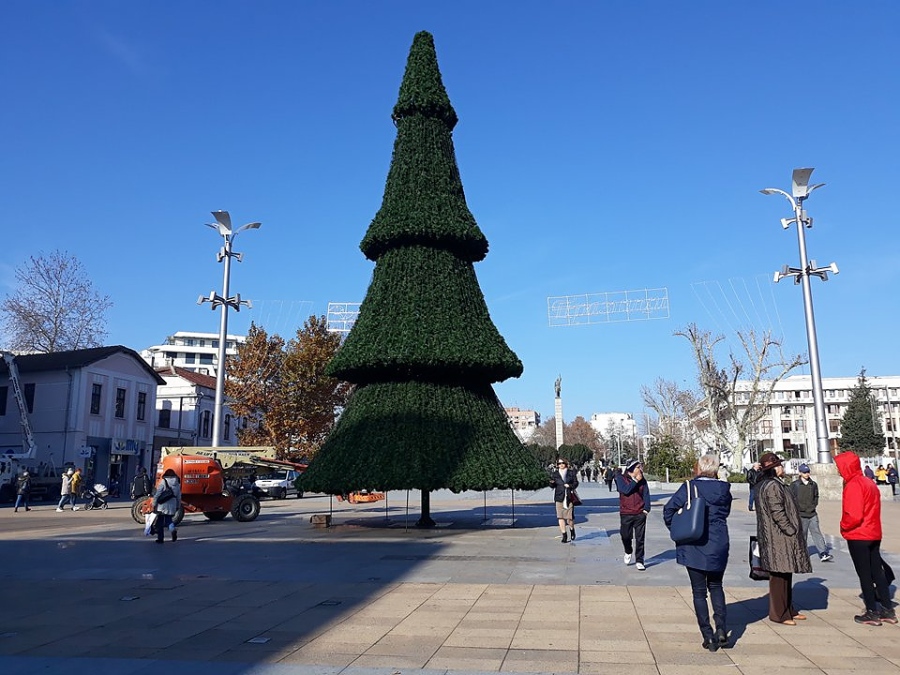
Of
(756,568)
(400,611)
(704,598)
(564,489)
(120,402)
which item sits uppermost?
(120,402)

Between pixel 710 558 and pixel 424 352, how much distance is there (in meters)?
10.3

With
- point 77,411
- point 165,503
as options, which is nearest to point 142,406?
point 77,411

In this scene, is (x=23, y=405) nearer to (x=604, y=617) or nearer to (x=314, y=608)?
(x=314, y=608)

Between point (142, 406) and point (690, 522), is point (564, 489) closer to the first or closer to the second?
point (690, 522)

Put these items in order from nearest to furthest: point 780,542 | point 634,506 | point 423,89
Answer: point 780,542 < point 634,506 < point 423,89

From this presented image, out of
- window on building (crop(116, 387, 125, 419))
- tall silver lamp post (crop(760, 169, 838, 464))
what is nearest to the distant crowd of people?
tall silver lamp post (crop(760, 169, 838, 464))

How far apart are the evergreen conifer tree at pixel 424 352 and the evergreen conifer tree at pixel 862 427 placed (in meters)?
64.8

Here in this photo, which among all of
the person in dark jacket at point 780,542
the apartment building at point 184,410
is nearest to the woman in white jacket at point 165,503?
the person in dark jacket at point 780,542

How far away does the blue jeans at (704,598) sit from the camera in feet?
19.1

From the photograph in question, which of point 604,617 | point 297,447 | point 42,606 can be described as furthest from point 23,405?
point 604,617

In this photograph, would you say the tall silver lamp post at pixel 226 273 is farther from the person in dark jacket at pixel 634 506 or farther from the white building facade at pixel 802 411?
the white building facade at pixel 802 411

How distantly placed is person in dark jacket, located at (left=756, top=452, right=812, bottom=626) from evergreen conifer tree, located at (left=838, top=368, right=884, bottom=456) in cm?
7093

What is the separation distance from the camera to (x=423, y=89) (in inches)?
722

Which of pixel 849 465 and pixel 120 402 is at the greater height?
pixel 120 402
